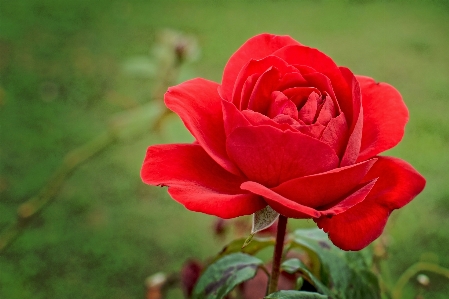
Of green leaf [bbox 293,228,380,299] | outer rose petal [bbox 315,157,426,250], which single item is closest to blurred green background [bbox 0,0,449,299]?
green leaf [bbox 293,228,380,299]

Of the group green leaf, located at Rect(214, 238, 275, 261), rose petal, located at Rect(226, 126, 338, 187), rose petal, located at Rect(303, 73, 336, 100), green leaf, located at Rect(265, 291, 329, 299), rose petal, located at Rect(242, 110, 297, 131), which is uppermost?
rose petal, located at Rect(303, 73, 336, 100)

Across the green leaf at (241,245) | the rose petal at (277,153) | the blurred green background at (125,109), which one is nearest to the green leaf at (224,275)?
the green leaf at (241,245)

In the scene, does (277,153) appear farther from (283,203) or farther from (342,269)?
(342,269)

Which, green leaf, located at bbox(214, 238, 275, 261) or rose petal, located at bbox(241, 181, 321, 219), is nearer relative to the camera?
rose petal, located at bbox(241, 181, 321, 219)

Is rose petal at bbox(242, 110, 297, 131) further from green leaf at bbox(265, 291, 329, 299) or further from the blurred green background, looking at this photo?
the blurred green background

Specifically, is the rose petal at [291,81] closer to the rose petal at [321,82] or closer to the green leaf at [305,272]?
the rose petal at [321,82]

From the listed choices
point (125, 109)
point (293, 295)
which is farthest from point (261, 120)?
point (125, 109)
